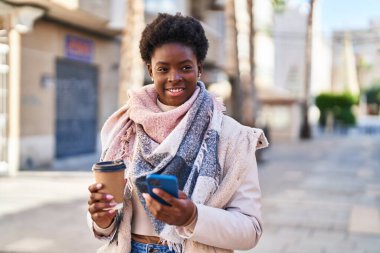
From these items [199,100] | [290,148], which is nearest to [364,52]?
[290,148]

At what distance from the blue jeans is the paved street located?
11.9ft

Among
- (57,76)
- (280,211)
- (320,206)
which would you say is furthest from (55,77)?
(320,206)

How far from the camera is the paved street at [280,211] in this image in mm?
5591

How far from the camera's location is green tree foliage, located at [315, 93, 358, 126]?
102ft

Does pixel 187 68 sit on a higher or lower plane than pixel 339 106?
lower

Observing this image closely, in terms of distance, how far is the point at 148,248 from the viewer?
1831mm

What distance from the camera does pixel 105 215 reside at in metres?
1.71

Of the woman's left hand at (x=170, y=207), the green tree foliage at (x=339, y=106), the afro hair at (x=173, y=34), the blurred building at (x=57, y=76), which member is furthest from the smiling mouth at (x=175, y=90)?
the green tree foliage at (x=339, y=106)

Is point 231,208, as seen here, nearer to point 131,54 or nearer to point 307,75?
point 131,54

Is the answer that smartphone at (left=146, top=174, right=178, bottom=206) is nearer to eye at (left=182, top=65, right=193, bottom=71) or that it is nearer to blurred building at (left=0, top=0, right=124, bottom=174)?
eye at (left=182, top=65, right=193, bottom=71)

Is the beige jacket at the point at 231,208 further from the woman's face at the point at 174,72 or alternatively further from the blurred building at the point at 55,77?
the blurred building at the point at 55,77

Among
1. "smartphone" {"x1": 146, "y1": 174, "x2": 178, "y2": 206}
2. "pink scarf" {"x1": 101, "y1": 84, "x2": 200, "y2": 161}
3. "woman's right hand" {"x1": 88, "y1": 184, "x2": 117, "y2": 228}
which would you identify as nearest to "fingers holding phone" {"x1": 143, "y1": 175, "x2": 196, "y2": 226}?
"smartphone" {"x1": 146, "y1": 174, "x2": 178, "y2": 206}

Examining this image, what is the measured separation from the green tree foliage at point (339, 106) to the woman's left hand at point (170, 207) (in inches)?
1229

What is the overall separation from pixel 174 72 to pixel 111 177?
47cm
